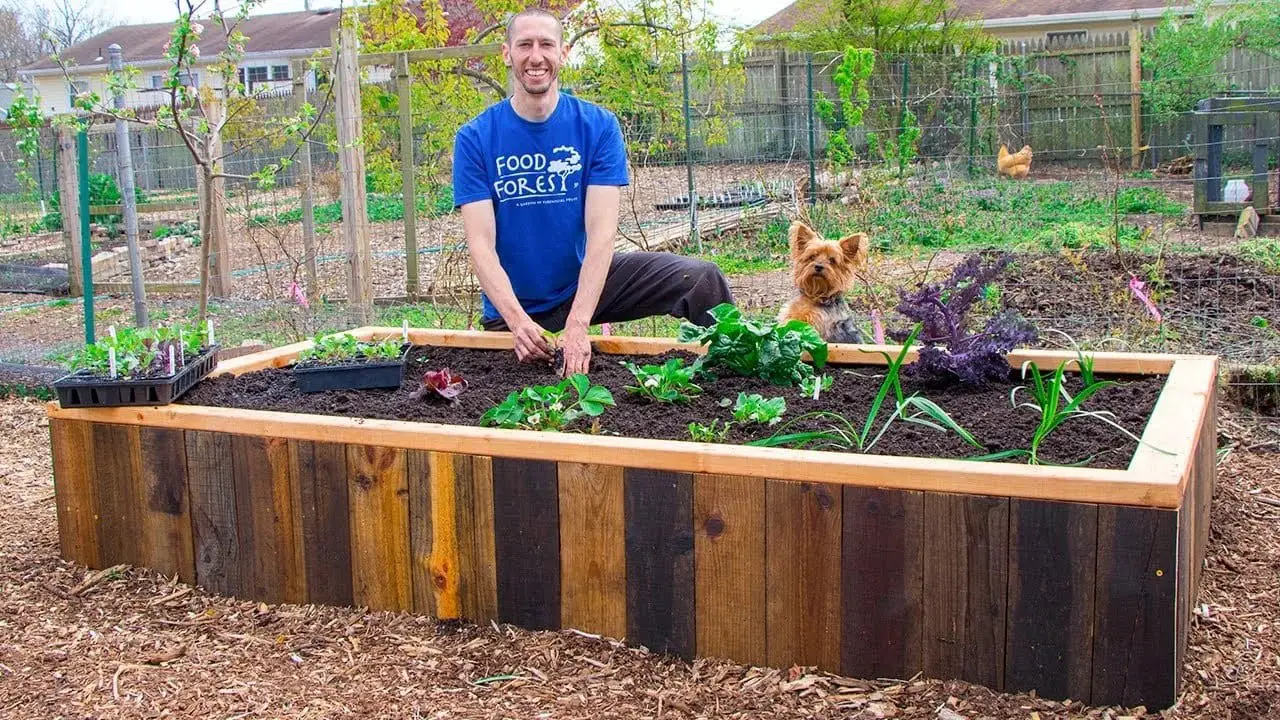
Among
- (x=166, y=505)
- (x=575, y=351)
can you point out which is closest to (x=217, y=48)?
(x=575, y=351)

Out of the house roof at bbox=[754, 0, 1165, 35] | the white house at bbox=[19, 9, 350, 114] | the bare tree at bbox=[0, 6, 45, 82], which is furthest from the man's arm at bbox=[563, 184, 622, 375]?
the bare tree at bbox=[0, 6, 45, 82]

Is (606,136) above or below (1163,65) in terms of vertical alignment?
below

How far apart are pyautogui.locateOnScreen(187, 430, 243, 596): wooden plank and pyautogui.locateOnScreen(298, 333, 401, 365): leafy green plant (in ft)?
2.00

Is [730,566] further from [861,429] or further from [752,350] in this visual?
[752,350]

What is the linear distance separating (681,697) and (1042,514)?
88cm

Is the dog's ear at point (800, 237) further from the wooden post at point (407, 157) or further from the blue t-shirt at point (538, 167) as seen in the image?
the wooden post at point (407, 157)

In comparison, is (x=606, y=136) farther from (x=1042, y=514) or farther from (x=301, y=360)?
(x=1042, y=514)

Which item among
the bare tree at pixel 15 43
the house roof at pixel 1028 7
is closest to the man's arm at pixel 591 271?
the house roof at pixel 1028 7

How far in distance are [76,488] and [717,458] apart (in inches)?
81.6

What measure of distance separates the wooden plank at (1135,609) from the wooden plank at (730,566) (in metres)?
0.72

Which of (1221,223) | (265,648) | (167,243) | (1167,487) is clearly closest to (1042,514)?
(1167,487)

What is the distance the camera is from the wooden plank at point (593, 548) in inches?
109

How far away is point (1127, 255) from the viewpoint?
8.03m

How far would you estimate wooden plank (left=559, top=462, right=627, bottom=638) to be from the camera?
2.78 metres
